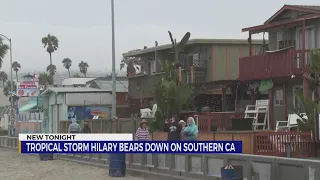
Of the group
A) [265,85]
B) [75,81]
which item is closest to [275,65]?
[265,85]

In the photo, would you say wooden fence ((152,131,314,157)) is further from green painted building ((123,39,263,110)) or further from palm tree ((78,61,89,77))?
palm tree ((78,61,89,77))

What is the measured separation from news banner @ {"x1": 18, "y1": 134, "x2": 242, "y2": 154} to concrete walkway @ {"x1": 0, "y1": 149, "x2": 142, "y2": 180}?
2.29ft

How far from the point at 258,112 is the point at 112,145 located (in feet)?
31.2

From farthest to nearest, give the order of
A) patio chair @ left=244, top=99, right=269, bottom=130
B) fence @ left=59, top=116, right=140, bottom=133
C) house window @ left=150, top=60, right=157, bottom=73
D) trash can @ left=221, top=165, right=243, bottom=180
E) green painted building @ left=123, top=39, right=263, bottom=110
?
house window @ left=150, top=60, right=157, bottom=73, green painted building @ left=123, top=39, right=263, bottom=110, patio chair @ left=244, top=99, right=269, bottom=130, fence @ left=59, top=116, right=140, bottom=133, trash can @ left=221, top=165, right=243, bottom=180

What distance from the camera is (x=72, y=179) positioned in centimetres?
1850

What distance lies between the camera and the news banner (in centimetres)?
1738

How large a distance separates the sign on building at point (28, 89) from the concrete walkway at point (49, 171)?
884 inches

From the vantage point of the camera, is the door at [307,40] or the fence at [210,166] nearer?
the fence at [210,166]

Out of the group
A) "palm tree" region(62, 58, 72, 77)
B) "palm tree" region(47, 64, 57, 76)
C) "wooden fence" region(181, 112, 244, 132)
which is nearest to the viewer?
"wooden fence" region(181, 112, 244, 132)

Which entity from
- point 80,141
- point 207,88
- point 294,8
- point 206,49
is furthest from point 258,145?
point 206,49

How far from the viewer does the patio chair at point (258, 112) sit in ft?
89.2

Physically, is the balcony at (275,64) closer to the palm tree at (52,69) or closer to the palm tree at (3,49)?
the palm tree at (3,49)

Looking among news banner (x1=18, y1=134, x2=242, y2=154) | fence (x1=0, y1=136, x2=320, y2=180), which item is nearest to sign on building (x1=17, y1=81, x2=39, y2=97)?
news banner (x1=18, y1=134, x2=242, y2=154)

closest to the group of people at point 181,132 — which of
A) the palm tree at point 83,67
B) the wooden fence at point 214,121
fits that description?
the wooden fence at point 214,121
